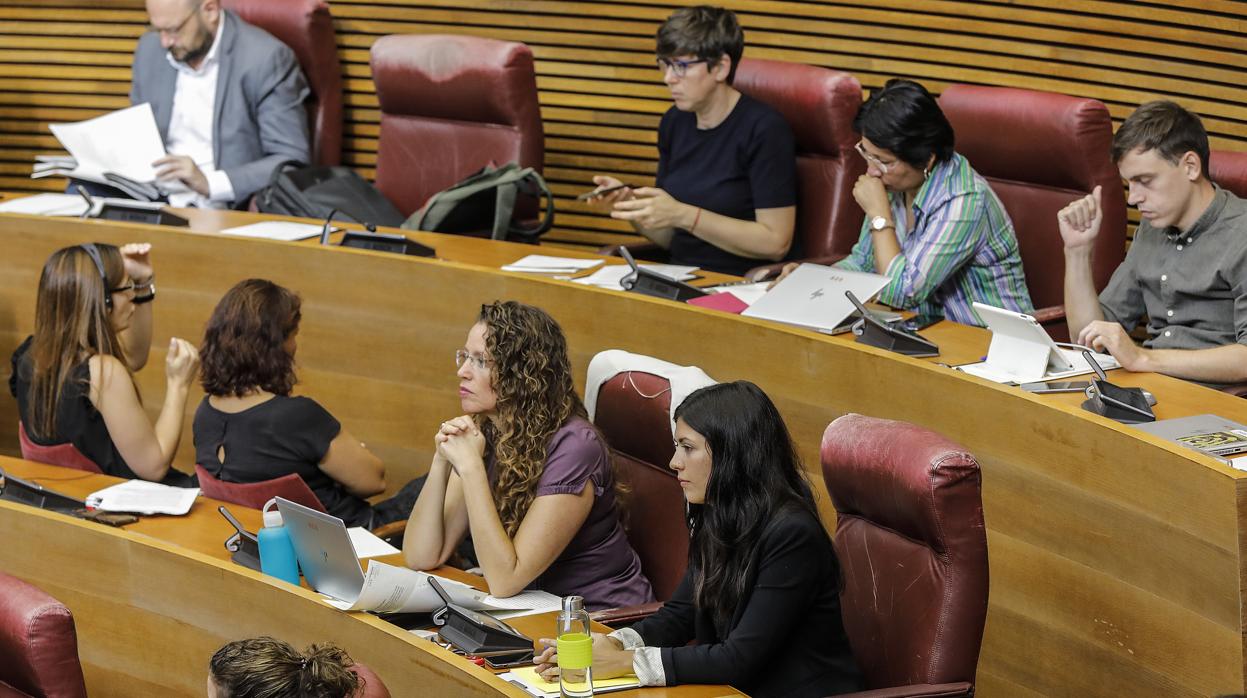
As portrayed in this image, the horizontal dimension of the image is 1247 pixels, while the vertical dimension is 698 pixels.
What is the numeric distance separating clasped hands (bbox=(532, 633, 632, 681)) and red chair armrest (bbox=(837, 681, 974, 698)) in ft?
1.10

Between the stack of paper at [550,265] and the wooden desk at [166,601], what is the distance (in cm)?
115

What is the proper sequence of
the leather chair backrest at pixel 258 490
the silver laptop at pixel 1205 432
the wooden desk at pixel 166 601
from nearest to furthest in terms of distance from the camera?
the silver laptop at pixel 1205 432 < the wooden desk at pixel 166 601 < the leather chair backrest at pixel 258 490

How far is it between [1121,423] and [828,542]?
0.63 meters

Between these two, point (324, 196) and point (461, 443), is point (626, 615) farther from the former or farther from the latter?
point (324, 196)

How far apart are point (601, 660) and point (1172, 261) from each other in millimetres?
1697

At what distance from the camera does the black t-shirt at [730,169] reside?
4207mm

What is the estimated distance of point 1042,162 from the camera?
3.85 metres

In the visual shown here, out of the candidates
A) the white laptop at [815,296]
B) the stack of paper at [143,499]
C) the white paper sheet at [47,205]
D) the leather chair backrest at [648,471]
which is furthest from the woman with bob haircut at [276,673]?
the white paper sheet at [47,205]

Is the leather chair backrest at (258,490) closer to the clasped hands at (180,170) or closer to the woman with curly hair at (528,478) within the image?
the woman with curly hair at (528,478)

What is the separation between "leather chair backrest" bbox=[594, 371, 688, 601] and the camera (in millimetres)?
2904

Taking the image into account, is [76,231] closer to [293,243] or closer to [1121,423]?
[293,243]

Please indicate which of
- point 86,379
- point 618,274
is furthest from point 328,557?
point 618,274

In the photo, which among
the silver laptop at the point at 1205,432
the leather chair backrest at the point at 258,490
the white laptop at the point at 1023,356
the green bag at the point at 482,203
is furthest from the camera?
the green bag at the point at 482,203

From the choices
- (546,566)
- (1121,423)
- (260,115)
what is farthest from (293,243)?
(1121,423)
